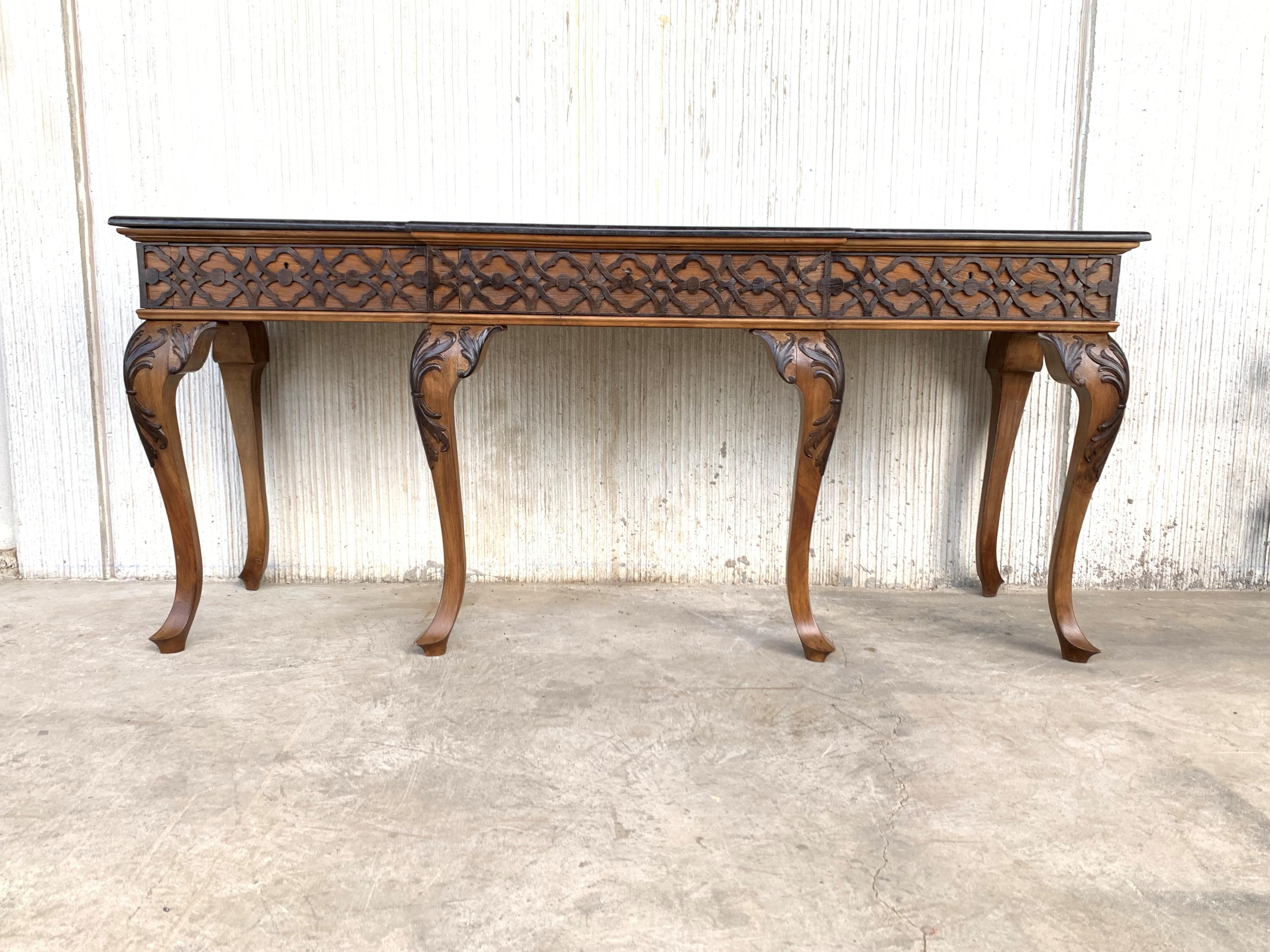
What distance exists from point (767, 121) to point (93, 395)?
199 centimetres

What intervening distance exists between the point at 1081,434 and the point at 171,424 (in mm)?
1952

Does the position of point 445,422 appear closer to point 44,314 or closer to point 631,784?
point 631,784

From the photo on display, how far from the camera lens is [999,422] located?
231 centimetres

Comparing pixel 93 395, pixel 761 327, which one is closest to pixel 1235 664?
pixel 761 327

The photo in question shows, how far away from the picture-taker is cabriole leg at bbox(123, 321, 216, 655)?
183 cm

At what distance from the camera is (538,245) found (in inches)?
70.3

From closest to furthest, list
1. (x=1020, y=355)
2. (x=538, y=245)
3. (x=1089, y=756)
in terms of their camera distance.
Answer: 1. (x=1089, y=756)
2. (x=538, y=245)
3. (x=1020, y=355)

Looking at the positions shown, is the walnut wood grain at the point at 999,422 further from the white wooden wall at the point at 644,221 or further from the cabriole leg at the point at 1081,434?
the cabriole leg at the point at 1081,434

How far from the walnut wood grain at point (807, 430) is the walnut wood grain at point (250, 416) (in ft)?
4.41

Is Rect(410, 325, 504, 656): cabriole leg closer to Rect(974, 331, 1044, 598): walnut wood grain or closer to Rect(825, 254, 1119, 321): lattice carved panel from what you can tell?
Rect(825, 254, 1119, 321): lattice carved panel

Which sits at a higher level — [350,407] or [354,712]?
[350,407]

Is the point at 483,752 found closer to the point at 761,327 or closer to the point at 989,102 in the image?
the point at 761,327

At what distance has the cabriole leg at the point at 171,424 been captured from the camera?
1.83m

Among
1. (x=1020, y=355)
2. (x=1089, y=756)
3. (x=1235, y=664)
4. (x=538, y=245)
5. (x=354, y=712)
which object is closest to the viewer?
(x=1089, y=756)
